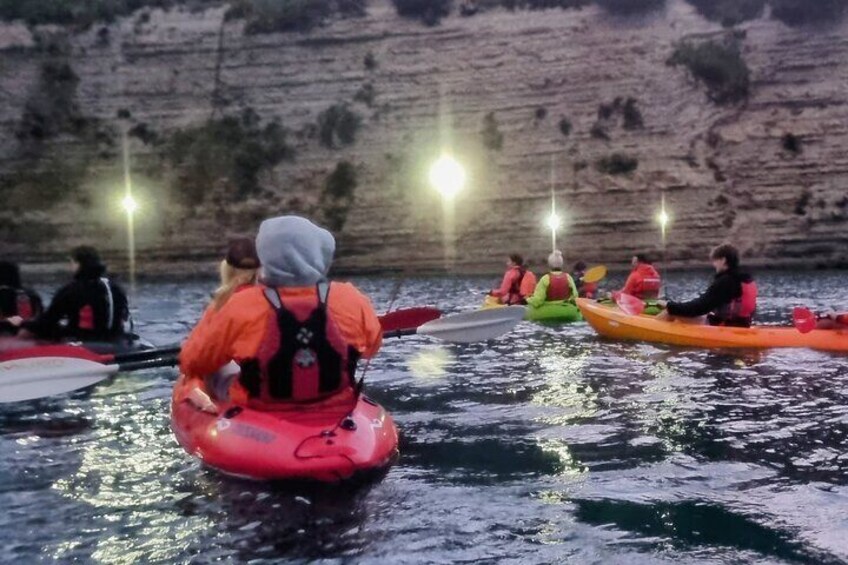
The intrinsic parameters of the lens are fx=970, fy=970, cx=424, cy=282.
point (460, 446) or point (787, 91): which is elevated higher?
point (787, 91)

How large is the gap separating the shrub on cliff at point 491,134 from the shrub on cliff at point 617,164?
3.69 meters

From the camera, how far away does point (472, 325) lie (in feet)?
28.6

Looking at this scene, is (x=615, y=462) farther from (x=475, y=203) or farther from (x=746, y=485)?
(x=475, y=203)

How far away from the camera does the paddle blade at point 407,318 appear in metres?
8.76

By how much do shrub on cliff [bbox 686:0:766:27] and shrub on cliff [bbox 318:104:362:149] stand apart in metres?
13.8

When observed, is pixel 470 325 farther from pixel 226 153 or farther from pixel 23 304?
pixel 226 153

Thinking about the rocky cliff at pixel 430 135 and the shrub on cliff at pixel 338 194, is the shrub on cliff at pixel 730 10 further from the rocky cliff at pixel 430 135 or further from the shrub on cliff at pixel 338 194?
the shrub on cliff at pixel 338 194

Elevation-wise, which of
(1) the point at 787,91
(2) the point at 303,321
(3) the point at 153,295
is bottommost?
(3) the point at 153,295

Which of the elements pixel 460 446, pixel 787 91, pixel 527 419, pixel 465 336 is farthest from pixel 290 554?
pixel 787 91

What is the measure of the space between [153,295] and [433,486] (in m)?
21.7

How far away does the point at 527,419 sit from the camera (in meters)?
7.67

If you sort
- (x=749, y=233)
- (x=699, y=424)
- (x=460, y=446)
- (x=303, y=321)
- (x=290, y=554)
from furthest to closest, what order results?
1. (x=749, y=233)
2. (x=699, y=424)
3. (x=460, y=446)
4. (x=303, y=321)
5. (x=290, y=554)

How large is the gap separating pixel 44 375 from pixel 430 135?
98.6 feet

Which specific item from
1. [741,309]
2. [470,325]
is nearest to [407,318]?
[470,325]
